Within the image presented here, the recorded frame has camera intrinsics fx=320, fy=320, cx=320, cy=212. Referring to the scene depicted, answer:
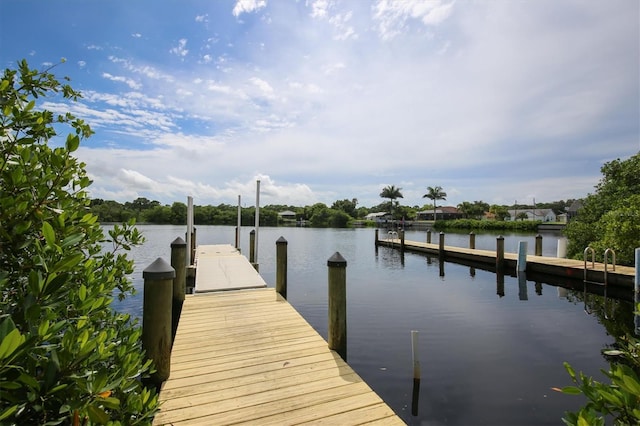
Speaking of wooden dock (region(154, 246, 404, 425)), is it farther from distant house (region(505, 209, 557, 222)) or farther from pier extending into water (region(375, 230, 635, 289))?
distant house (region(505, 209, 557, 222))

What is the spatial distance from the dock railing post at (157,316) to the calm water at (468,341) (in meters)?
0.88

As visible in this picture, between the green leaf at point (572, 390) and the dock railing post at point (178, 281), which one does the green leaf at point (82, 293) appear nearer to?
the green leaf at point (572, 390)

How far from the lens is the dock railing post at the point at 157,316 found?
2895 mm

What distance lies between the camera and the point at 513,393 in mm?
4406

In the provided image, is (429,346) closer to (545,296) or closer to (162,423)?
(162,423)

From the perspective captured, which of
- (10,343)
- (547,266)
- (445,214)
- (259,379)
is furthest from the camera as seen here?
(445,214)

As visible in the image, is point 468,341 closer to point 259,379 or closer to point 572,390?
point 259,379

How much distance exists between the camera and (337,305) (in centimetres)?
383

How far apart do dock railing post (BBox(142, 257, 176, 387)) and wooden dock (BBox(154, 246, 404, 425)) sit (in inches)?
9.0

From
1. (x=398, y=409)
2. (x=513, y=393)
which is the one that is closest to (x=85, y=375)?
(x=398, y=409)

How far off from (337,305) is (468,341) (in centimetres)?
395

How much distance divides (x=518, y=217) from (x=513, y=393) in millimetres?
82712

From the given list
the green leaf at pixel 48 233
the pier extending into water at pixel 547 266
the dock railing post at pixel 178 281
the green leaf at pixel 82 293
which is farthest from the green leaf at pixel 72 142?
the pier extending into water at pixel 547 266

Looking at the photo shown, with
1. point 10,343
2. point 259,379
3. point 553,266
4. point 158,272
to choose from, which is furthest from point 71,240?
point 553,266
